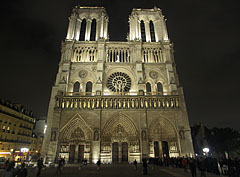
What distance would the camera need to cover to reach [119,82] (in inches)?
888

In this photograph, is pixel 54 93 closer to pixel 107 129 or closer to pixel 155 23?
pixel 107 129

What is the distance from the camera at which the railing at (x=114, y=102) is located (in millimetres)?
19156

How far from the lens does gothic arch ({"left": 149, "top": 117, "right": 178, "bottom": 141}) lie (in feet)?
61.6

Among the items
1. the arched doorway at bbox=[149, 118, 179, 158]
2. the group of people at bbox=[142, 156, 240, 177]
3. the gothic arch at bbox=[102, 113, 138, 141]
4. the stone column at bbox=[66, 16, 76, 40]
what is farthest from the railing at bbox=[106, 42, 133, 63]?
the group of people at bbox=[142, 156, 240, 177]

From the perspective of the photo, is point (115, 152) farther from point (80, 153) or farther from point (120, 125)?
point (80, 153)

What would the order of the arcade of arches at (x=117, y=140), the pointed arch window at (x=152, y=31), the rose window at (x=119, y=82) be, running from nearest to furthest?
the arcade of arches at (x=117, y=140), the rose window at (x=119, y=82), the pointed arch window at (x=152, y=31)

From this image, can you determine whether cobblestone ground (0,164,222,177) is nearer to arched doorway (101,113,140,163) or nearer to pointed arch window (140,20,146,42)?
arched doorway (101,113,140,163)

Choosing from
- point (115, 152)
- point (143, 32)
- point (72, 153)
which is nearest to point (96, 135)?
point (115, 152)

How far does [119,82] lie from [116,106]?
4613mm

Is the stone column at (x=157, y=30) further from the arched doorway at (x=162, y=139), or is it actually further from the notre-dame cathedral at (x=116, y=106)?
the arched doorway at (x=162, y=139)

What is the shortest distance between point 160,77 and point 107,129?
11.0m

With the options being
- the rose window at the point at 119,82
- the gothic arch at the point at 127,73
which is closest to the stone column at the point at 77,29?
the gothic arch at the point at 127,73

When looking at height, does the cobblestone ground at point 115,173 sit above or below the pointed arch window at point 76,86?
below

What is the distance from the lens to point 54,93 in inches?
817
